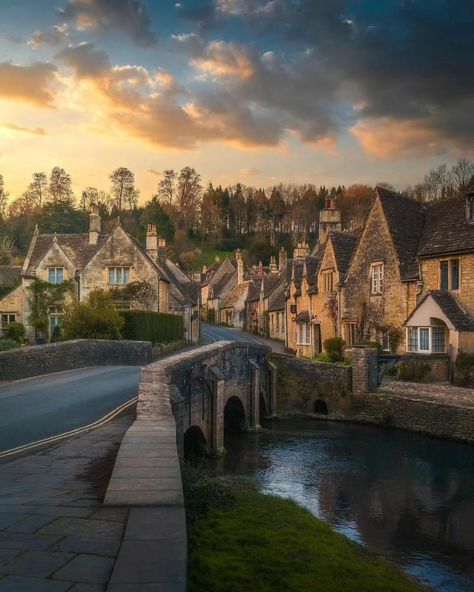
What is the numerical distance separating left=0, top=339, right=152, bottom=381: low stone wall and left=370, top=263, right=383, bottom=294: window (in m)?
13.5

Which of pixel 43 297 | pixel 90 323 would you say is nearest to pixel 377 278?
pixel 90 323

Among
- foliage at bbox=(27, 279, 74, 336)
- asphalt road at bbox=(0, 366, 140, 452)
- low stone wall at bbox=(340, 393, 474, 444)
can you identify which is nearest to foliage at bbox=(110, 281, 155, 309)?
foliage at bbox=(27, 279, 74, 336)

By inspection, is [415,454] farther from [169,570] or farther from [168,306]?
[168,306]

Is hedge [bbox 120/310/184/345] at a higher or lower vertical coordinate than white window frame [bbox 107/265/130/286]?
lower

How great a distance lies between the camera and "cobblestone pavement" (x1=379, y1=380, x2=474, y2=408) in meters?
25.5

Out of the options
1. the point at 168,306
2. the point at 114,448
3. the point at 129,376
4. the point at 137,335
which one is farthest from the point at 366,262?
the point at 114,448

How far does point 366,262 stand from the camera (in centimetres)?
3712

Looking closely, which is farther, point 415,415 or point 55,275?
point 55,275

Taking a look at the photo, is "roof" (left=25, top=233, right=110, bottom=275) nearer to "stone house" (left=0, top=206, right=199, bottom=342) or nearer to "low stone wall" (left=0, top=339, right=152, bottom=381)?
"stone house" (left=0, top=206, right=199, bottom=342)

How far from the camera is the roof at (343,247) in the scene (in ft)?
130

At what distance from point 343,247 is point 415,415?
16.5 meters

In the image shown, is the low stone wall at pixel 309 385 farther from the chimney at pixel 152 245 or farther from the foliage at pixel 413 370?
the chimney at pixel 152 245

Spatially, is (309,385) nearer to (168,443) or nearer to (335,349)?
(335,349)

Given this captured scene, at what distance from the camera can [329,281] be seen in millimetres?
41125
